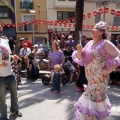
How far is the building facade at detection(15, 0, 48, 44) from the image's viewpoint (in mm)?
28609

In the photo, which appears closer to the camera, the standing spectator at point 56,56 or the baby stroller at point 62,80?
the standing spectator at point 56,56

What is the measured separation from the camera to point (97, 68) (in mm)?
3381

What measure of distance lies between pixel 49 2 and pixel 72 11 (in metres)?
2.93

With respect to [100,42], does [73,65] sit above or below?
below

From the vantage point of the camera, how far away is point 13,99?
14.9 ft

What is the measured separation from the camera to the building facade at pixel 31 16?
28609mm

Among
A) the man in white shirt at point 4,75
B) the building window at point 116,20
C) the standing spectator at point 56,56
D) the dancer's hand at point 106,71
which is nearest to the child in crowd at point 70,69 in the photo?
the standing spectator at point 56,56

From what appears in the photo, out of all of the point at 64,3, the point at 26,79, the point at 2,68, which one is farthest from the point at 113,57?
the point at 64,3

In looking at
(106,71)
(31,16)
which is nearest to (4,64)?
(106,71)

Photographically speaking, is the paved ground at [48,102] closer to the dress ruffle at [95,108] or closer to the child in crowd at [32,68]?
the child in crowd at [32,68]

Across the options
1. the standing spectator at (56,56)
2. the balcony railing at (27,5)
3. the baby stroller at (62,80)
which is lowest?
the baby stroller at (62,80)

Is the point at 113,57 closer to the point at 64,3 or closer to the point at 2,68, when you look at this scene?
the point at 2,68

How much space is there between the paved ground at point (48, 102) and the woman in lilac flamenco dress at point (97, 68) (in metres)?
1.15

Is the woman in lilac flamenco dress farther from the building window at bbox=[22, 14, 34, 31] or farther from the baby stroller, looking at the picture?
the building window at bbox=[22, 14, 34, 31]
